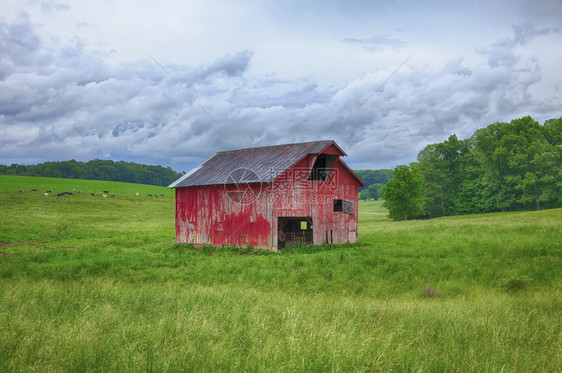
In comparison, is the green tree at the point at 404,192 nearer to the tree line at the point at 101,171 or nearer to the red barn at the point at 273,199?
the red barn at the point at 273,199

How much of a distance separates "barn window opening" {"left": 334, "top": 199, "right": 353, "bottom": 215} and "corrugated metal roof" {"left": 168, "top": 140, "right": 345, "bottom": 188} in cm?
391

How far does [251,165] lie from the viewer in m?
25.7

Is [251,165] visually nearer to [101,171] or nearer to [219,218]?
[219,218]

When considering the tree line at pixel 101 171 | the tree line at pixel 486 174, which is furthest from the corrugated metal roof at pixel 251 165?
the tree line at pixel 101 171

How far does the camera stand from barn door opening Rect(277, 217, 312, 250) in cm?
2591

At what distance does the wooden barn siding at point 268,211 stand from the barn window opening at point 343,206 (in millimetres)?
285

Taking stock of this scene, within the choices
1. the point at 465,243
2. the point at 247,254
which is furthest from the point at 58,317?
the point at 465,243

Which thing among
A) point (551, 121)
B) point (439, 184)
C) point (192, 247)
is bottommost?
point (192, 247)

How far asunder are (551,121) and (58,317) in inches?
2796

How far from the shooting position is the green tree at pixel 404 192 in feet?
186

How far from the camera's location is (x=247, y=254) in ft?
72.8

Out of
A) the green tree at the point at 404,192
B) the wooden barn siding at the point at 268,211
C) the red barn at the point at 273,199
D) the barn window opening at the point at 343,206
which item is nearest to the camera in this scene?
the wooden barn siding at the point at 268,211

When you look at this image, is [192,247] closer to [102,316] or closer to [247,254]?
[247,254]

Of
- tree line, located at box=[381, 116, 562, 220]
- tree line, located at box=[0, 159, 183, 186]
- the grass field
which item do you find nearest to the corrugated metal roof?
the grass field
